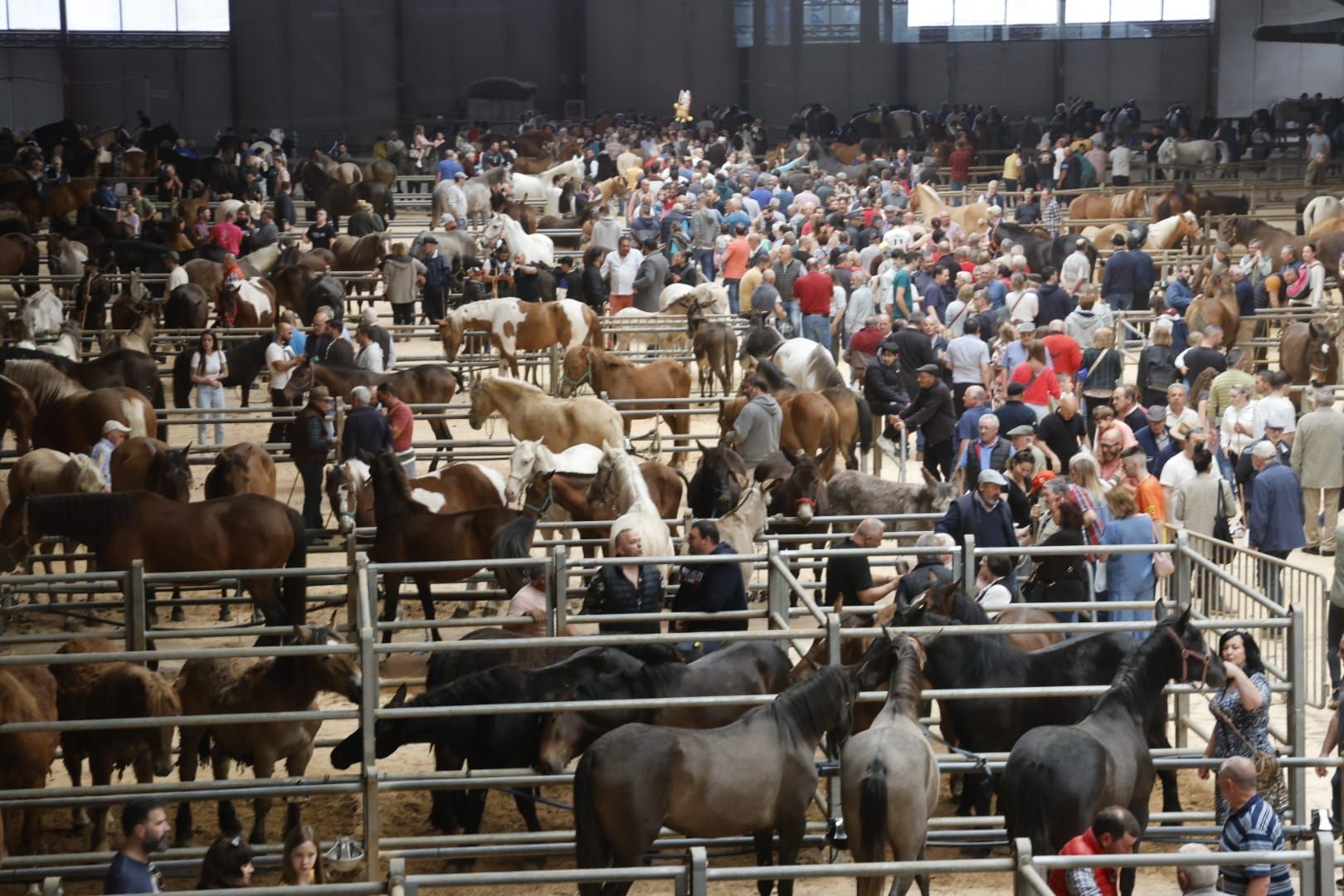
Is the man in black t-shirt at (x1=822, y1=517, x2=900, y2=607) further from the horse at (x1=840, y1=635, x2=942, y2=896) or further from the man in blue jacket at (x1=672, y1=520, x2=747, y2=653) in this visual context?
the horse at (x1=840, y1=635, x2=942, y2=896)

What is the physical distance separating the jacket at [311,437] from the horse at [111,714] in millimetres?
5684

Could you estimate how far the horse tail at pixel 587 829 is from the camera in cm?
818

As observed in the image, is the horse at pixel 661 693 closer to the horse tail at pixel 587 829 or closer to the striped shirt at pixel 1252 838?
the horse tail at pixel 587 829

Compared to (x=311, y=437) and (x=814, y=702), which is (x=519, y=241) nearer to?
(x=311, y=437)

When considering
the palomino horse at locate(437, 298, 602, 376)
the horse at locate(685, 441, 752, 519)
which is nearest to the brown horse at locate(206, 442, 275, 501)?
the horse at locate(685, 441, 752, 519)

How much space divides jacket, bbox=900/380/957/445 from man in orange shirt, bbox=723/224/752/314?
27.4ft

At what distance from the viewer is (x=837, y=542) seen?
44.7 ft

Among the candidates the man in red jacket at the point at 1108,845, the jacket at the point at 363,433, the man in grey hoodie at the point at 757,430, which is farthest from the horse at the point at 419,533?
the man in red jacket at the point at 1108,845

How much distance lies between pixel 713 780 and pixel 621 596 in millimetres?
2217

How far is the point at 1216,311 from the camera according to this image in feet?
67.1

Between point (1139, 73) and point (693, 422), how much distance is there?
97.4ft

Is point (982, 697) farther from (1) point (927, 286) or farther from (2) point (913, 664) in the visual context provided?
(1) point (927, 286)

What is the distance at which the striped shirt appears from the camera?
761 centimetres

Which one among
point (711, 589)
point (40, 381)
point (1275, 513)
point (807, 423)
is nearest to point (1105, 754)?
point (711, 589)
